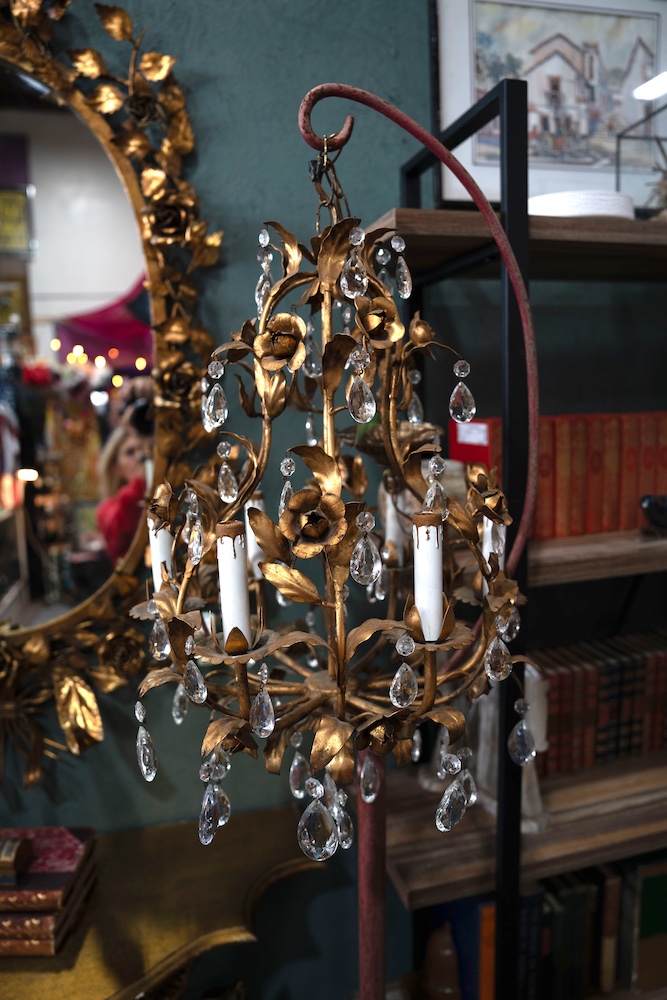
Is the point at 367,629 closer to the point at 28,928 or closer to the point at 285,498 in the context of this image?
the point at 285,498

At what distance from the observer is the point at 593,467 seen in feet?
4.06

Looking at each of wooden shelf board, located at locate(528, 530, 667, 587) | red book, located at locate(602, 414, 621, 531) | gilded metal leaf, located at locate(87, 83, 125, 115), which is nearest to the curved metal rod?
wooden shelf board, located at locate(528, 530, 667, 587)

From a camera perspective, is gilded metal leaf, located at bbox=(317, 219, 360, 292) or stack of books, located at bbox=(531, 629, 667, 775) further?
stack of books, located at bbox=(531, 629, 667, 775)

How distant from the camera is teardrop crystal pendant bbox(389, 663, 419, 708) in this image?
64cm

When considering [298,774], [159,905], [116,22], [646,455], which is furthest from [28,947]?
[116,22]

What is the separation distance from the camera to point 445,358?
4.45 feet

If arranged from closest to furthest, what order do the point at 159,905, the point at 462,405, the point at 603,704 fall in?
the point at 462,405 < the point at 159,905 < the point at 603,704

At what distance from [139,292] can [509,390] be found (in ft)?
2.05

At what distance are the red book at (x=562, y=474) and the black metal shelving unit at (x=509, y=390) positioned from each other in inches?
7.4

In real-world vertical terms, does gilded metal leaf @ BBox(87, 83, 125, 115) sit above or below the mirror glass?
above

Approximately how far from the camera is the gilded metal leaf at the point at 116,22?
1.10 meters

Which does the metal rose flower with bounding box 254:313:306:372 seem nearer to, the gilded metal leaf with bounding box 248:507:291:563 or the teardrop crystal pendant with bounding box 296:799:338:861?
the gilded metal leaf with bounding box 248:507:291:563

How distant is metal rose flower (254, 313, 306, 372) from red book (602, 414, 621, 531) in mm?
733

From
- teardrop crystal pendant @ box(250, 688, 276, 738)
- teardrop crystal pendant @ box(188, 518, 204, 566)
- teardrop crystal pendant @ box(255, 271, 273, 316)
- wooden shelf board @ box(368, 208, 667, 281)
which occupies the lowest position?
teardrop crystal pendant @ box(250, 688, 276, 738)
